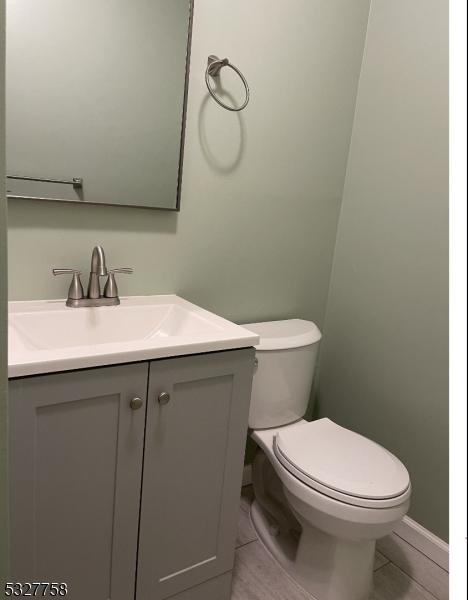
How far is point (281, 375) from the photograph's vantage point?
1.69 metres

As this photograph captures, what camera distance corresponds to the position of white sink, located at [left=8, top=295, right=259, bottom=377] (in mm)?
995

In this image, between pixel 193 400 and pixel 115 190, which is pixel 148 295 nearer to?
pixel 115 190

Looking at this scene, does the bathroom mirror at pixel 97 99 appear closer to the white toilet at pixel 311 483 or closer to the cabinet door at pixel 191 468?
the cabinet door at pixel 191 468

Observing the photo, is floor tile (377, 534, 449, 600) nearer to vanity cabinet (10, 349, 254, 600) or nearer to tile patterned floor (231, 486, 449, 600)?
tile patterned floor (231, 486, 449, 600)

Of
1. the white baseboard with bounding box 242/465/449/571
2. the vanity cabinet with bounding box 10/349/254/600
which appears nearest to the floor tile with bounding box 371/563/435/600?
the white baseboard with bounding box 242/465/449/571

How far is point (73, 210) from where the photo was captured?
1403 mm

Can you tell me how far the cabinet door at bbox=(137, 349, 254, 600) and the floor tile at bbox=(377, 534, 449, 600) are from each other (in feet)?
2.53

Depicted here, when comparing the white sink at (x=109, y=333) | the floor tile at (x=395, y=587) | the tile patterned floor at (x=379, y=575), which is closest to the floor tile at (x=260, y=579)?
the tile patterned floor at (x=379, y=575)

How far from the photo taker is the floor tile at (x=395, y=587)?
5.14 feet

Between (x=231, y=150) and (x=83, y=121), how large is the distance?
0.56 meters

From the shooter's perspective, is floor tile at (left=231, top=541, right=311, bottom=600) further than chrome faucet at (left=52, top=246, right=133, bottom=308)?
Yes

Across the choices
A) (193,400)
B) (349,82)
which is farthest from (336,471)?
(349,82)

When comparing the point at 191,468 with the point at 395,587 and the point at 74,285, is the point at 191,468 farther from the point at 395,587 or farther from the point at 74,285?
the point at 395,587

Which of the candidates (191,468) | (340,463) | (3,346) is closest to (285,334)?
(340,463)
